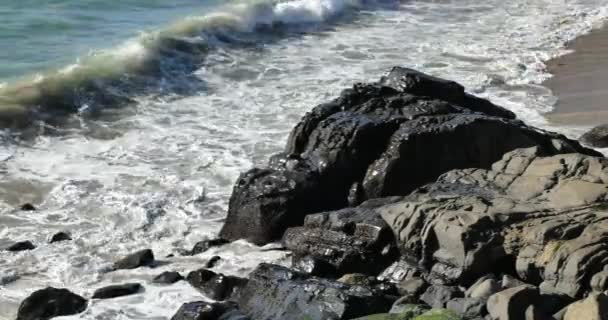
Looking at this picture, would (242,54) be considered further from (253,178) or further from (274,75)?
(253,178)

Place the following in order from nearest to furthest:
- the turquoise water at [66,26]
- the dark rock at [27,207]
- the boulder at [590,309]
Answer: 1. the boulder at [590,309]
2. the dark rock at [27,207]
3. the turquoise water at [66,26]

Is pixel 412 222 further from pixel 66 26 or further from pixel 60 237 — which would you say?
pixel 66 26

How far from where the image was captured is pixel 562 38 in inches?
883

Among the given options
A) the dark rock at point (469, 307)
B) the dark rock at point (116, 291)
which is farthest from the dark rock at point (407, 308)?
the dark rock at point (116, 291)

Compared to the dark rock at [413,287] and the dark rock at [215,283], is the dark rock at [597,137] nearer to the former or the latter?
the dark rock at [413,287]

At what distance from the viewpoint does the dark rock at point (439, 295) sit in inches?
331

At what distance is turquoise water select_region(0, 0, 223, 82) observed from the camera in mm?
19984

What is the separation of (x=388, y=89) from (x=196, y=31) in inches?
439

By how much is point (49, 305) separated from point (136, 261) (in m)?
1.42

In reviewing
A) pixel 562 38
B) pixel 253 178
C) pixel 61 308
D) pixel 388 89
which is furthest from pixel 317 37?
pixel 61 308

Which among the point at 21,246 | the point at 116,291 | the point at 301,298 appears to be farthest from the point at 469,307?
the point at 21,246

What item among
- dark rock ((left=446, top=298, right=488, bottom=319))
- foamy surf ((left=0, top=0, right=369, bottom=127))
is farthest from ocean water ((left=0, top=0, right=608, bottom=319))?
dark rock ((left=446, top=298, right=488, bottom=319))

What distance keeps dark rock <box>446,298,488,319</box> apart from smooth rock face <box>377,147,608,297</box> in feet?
Result: 2.62

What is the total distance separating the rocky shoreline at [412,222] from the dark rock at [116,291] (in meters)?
0.01
